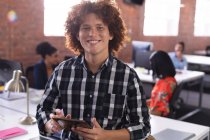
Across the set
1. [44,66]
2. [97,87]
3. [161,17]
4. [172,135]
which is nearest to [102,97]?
[97,87]

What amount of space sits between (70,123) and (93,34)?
412mm

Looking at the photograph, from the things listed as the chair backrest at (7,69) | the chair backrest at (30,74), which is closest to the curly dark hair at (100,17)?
the chair backrest at (7,69)

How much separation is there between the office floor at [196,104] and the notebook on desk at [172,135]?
2559mm

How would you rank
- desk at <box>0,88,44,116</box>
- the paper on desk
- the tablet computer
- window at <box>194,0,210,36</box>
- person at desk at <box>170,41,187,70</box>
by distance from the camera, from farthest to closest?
window at <box>194,0,210,36</box>, person at desk at <box>170,41,187,70</box>, desk at <box>0,88,44,116</box>, the paper on desk, the tablet computer

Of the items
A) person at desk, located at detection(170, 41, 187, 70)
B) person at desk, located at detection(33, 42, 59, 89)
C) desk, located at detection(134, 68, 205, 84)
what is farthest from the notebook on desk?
person at desk, located at detection(170, 41, 187, 70)

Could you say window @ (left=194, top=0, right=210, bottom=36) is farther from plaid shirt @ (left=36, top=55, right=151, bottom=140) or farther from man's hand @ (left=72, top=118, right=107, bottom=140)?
man's hand @ (left=72, top=118, right=107, bottom=140)

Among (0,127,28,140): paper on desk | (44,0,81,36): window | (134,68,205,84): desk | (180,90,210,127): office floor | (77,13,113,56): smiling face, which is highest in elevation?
(44,0,81,36): window

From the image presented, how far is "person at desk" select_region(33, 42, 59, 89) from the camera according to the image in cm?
349

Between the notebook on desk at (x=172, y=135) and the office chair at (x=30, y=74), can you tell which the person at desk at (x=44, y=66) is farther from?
the notebook on desk at (x=172, y=135)

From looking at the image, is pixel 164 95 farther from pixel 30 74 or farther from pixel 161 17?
pixel 161 17

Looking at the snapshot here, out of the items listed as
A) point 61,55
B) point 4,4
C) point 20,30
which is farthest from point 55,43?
point 4,4

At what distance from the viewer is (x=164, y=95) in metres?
2.87

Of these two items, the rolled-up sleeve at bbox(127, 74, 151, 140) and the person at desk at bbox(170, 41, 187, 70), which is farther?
the person at desk at bbox(170, 41, 187, 70)

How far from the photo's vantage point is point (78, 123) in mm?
1244
